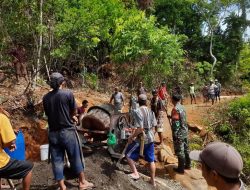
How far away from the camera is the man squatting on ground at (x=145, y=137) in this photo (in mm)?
6594

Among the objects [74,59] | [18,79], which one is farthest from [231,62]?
[18,79]

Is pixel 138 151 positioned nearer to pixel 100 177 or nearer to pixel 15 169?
pixel 100 177

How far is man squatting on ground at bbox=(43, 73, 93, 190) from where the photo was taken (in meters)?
5.50

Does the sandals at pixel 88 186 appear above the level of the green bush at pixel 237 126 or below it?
above

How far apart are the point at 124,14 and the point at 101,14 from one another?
10.9 feet

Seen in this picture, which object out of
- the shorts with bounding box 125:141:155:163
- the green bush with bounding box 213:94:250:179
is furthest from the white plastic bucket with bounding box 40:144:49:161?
the green bush with bounding box 213:94:250:179

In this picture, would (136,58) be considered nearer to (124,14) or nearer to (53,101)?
(124,14)

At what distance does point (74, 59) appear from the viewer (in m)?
20.7

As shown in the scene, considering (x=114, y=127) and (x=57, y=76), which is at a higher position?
(x=57, y=76)

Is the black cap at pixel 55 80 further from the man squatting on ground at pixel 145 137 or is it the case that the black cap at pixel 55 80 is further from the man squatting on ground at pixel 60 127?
the man squatting on ground at pixel 145 137

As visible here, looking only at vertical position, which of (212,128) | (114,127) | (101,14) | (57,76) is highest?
(101,14)

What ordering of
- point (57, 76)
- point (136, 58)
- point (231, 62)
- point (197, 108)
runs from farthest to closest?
point (231, 62), point (197, 108), point (136, 58), point (57, 76)

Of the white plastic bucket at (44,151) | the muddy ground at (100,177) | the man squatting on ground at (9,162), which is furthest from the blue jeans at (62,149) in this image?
the white plastic bucket at (44,151)

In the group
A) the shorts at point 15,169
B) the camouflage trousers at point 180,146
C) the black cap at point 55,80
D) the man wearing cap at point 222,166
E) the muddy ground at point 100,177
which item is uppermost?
the black cap at point 55,80
